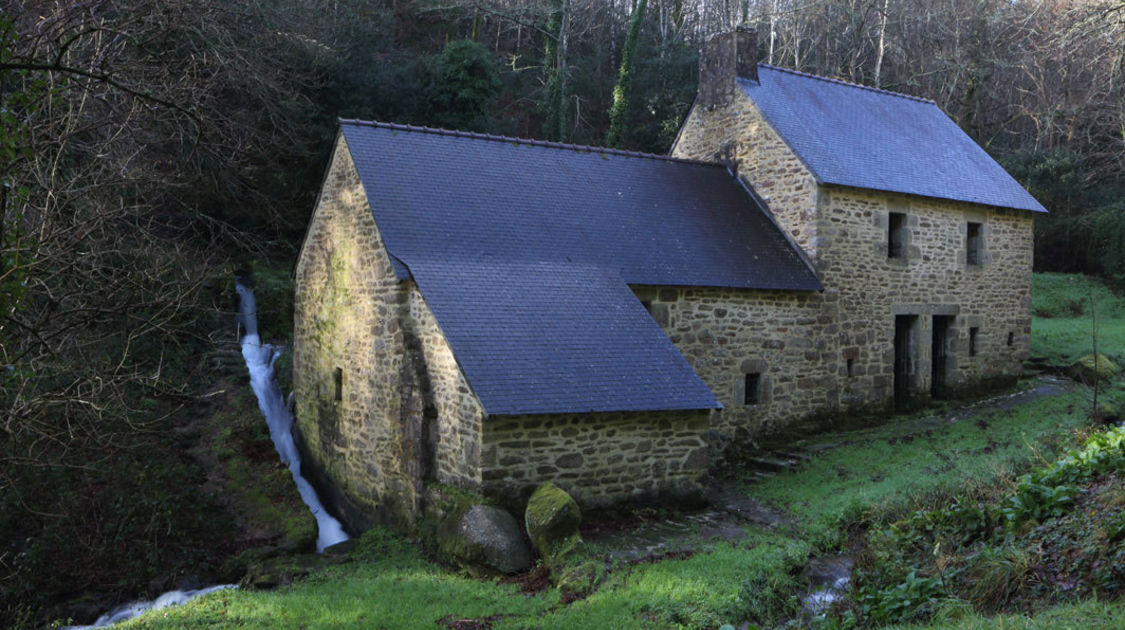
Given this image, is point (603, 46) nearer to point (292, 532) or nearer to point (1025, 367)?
point (1025, 367)

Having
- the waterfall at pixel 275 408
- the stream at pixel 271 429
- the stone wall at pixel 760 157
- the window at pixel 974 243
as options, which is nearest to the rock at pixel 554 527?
the stream at pixel 271 429

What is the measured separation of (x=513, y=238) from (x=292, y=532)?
5364mm

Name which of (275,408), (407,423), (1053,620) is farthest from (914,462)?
(275,408)

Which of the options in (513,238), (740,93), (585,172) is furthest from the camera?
(740,93)

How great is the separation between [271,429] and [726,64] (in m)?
11.1

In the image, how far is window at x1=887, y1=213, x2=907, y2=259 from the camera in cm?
1492

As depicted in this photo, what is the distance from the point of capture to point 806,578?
7488 mm

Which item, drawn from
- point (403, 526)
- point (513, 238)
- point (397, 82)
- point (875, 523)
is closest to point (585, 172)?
point (513, 238)

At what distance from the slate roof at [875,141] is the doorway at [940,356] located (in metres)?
2.45

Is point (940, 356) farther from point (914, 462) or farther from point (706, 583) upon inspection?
point (706, 583)

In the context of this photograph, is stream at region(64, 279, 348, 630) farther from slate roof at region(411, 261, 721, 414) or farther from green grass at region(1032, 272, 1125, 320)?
green grass at region(1032, 272, 1125, 320)

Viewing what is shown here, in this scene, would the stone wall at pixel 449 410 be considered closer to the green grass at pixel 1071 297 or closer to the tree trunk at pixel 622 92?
the tree trunk at pixel 622 92

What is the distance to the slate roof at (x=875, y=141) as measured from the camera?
1439cm

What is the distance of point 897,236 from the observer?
15.1m
